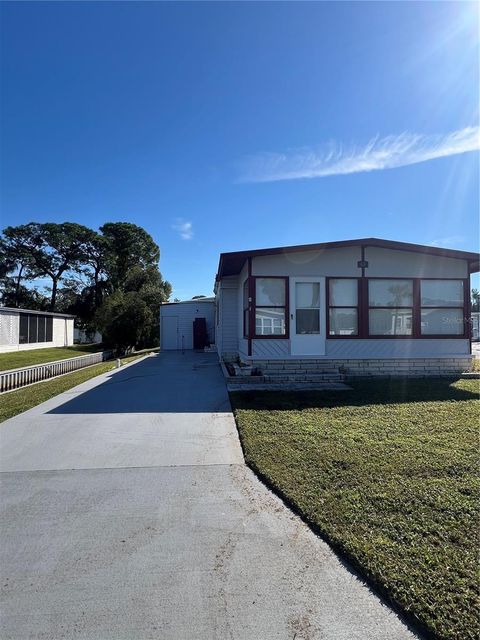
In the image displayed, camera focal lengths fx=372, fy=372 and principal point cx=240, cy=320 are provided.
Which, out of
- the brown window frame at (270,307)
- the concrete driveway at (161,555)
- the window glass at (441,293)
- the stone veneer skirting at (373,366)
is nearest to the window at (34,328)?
the brown window frame at (270,307)

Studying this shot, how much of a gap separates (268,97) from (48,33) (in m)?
4.99

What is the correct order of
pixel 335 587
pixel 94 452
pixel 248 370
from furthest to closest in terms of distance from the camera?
pixel 248 370 < pixel 94 452 < pixel 335 587

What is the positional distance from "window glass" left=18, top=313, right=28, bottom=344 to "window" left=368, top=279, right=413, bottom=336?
20.6 m

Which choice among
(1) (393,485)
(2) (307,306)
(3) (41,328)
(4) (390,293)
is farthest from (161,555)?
(3) (41,328)

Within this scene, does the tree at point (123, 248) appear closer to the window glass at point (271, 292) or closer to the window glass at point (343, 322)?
the window glass at point (271, 292)

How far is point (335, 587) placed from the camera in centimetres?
207

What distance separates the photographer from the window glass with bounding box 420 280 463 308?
32.2 feet

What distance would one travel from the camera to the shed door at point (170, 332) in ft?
69.6

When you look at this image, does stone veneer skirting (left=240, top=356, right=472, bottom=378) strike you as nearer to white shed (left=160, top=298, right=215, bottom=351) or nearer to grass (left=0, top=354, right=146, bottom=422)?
grass (left=0, top=354, right=146, bottom=422)

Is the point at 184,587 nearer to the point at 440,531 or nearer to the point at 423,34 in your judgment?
the point at 440,531

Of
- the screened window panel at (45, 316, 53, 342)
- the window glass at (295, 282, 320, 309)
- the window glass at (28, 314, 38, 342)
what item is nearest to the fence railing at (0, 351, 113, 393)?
the window glass at (295, 282, 320, 309)

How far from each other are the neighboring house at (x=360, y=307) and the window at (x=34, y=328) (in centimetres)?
1787

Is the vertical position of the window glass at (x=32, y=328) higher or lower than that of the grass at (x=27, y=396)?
higher

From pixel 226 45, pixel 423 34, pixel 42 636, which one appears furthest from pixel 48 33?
pixel 42 636
